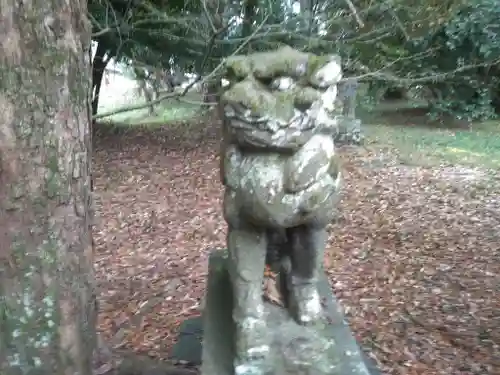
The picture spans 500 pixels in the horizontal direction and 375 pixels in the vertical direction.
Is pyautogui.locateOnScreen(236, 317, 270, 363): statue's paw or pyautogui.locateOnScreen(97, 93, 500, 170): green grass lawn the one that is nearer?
pyautogui.locateOnScreen(236, 317, 270, 363): statue's paw

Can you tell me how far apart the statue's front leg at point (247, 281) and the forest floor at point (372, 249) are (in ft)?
4.24

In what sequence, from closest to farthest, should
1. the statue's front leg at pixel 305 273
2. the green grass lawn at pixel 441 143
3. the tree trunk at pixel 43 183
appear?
the tree trunk at pixel 43 183
the statue's front leg at pixel 305 273
the green grass lawn at pixel 441 143

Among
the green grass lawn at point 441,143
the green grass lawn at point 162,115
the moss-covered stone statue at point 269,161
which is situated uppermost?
the moss-covered stone statue at point 269,161

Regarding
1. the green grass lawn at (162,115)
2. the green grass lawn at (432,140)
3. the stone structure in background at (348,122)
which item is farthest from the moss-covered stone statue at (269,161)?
the green grass lawn at (162,115)

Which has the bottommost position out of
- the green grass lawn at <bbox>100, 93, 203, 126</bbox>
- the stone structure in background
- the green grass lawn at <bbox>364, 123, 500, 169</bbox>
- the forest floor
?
the forest floor

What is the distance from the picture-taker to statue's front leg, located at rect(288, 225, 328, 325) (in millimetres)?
2295

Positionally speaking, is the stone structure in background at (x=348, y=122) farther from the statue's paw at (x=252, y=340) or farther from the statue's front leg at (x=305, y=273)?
the statue's paw at (x=252, y=340)

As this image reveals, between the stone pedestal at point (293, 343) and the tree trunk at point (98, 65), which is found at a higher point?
the tree trunk at point (98, 65)

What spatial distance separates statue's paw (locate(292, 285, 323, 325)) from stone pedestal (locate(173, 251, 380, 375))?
0.03m

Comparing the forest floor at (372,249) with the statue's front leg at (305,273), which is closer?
the statue's front leg at (305,273)

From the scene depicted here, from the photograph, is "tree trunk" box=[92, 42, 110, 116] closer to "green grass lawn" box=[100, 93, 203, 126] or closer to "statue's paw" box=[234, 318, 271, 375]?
"green grass lawn" box=[100, 93, 203, 126]

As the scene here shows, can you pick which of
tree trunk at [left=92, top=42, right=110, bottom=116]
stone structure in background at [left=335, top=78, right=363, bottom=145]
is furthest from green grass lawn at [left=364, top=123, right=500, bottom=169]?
tree trunk at [left=92, top=42, right=110, bottom=116]

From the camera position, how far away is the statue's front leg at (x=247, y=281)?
2.20 meters

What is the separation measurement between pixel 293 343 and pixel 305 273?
280mm
